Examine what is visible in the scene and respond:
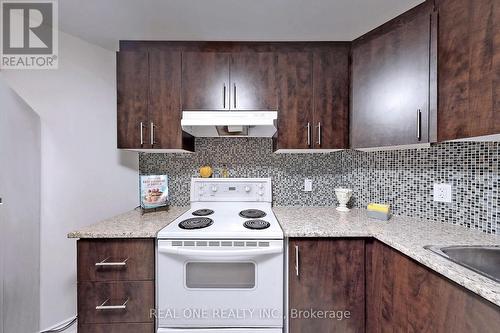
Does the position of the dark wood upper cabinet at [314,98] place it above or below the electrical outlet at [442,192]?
above

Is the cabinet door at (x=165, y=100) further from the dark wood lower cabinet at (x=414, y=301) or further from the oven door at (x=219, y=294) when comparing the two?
the dark wood lower cabinet at (x=414, y=301)

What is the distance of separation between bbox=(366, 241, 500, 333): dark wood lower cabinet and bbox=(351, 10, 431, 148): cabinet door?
2.26 feet

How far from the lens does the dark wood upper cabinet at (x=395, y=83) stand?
3.76 ft

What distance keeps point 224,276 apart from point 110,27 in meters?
1.90

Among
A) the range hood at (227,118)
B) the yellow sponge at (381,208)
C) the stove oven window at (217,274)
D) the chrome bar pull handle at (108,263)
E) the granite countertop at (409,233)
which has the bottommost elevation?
the stove oven window at (217,274)

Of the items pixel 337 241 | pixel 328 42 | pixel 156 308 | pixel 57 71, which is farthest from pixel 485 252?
pixel 57 71

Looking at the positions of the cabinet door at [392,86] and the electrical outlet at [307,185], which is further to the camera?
the electrical outlet at [307,185]

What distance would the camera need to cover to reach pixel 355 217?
155 centimetres

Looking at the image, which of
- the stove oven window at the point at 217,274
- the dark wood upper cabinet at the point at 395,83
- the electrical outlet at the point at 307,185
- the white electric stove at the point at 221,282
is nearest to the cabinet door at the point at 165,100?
the white electric stove at the point at 221,282

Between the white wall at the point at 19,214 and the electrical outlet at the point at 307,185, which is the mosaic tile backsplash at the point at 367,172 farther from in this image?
the white wall at the point at 19,214

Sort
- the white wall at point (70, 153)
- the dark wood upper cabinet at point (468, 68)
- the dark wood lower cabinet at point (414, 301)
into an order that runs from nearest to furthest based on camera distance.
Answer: the dark wood lower cabinet at point (414, 301), the dark wood upper cabinet at point (468, 68), the white wall at point (70, 153)

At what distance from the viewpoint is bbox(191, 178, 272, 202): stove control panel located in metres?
1.87

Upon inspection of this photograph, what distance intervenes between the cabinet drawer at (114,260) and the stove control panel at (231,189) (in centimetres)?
71

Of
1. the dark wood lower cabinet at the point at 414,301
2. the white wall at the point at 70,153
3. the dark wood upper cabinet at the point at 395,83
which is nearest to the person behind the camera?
the dark wood lower cabinet at the point at 414,301
